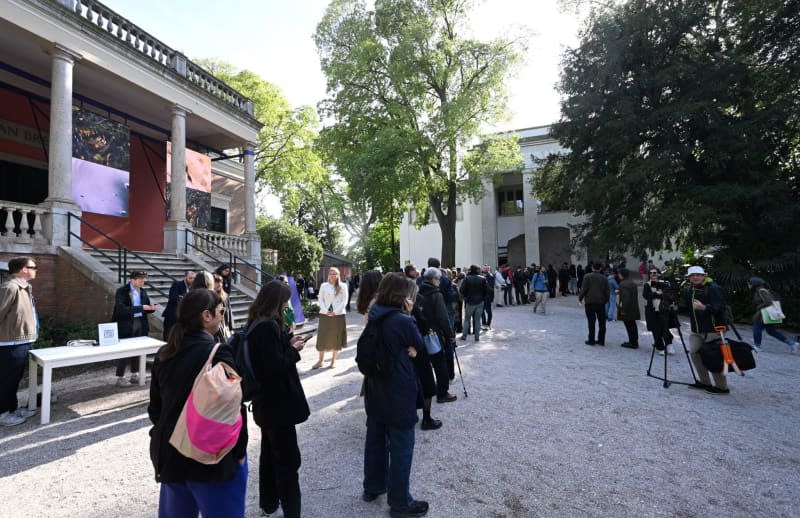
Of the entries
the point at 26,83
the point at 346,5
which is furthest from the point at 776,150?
the point at 26,83

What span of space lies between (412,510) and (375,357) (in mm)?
1141

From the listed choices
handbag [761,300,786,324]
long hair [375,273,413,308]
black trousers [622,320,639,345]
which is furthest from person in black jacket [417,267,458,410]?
handbag [761,300,786,324]

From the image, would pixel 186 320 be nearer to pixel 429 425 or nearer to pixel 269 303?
pixel 269 303

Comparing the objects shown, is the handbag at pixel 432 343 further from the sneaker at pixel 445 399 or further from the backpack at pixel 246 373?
the backpack at pixel 246 373

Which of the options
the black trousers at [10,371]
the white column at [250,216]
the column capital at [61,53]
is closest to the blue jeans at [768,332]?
the black trousers at [10,371]

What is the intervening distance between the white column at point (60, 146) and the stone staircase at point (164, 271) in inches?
39.6

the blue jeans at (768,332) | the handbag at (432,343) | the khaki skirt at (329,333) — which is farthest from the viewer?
the blue jeans at (768,332)

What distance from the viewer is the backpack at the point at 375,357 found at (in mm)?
2836

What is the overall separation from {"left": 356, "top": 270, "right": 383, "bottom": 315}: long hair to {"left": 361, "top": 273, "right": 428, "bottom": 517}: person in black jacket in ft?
3.46

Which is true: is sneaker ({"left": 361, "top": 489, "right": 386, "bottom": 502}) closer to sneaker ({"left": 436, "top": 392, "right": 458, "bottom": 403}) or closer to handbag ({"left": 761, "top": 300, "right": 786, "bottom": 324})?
sneaker ({"left": 436, "top": 392, "right": 458, "bottom": 403})

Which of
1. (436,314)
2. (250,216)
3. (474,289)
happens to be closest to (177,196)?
(250,216)

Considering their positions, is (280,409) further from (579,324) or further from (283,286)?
(579,324)

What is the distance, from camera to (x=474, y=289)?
367 inches

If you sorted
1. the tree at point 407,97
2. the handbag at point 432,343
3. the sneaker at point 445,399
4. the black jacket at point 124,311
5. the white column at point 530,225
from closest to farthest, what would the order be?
the handbag at point 432,343
the sneaker at point 445,399
the black jacket at point 124,311
the tree at point 407,97
the white column at point 530,225
